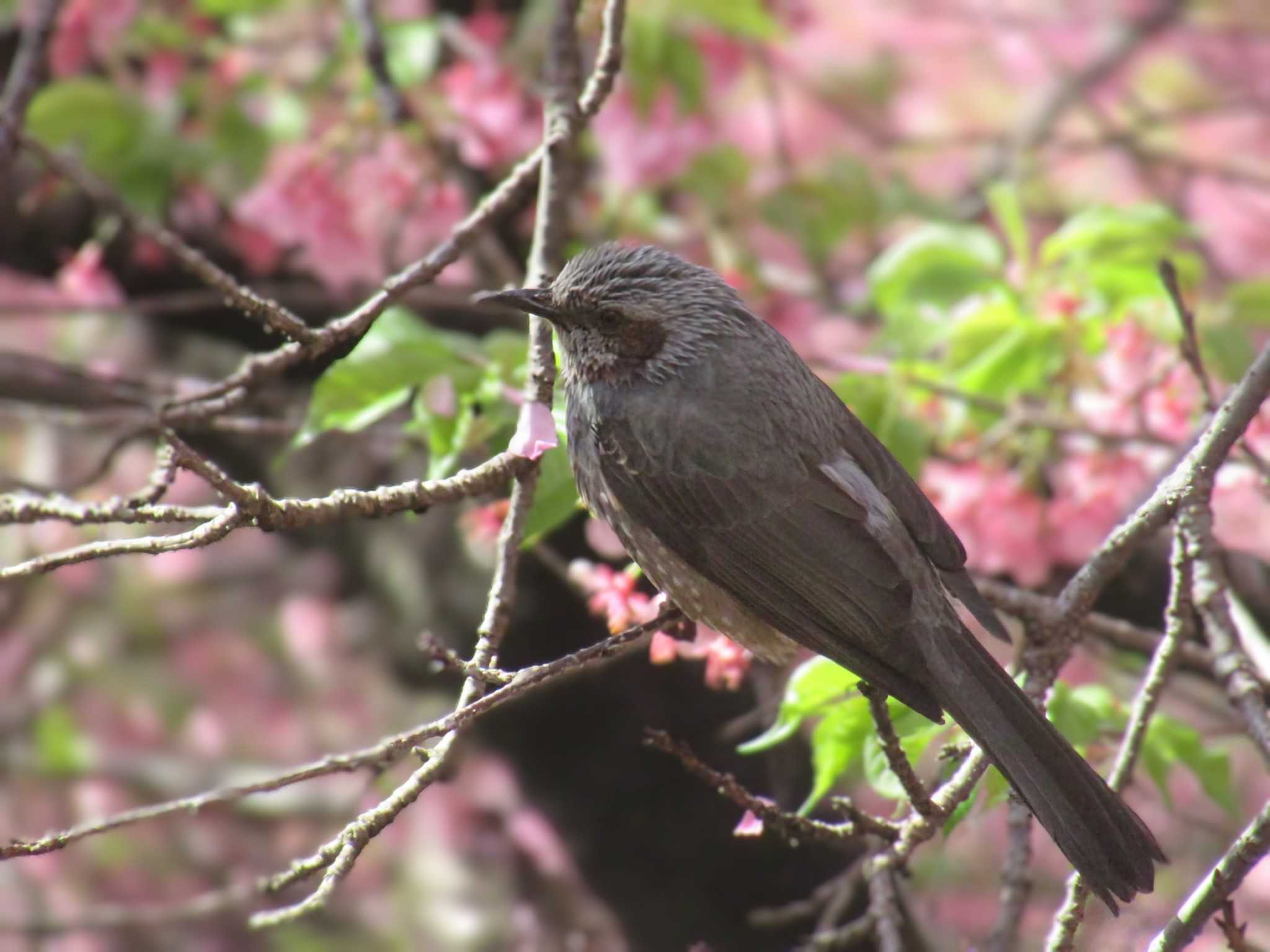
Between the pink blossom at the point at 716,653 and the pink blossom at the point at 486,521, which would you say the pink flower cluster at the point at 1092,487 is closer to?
the pink blossom at the point at 716,653

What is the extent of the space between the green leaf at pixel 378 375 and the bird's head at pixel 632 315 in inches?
9.3

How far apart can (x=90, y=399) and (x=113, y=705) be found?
3674 millimetres

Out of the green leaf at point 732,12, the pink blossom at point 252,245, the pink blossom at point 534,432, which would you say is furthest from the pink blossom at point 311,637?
the pink blossom at point 534,432

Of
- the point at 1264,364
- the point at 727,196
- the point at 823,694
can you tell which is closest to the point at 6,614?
the point at 727,196

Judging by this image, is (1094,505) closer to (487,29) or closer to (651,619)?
(651,619)

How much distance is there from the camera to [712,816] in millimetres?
3594

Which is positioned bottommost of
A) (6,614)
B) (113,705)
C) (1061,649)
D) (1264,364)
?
(113,705)

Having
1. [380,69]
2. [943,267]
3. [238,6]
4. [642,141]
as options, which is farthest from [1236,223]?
[380,69]

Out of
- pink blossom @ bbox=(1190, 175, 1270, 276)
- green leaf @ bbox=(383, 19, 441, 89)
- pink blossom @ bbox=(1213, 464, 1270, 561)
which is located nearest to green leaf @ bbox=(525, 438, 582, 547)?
pink blossom @ bbox=(1213, 464, 1270, 561)

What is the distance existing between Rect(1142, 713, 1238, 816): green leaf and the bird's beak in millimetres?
1329

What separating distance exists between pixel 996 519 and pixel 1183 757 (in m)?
1.17

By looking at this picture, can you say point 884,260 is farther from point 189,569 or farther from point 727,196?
point 189,569

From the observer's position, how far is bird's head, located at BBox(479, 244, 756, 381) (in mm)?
2707

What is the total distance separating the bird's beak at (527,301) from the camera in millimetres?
2516
